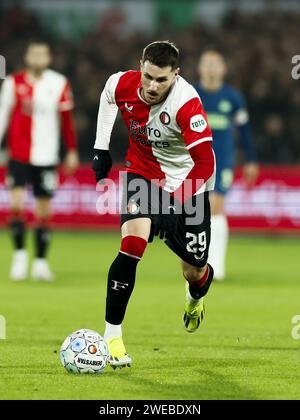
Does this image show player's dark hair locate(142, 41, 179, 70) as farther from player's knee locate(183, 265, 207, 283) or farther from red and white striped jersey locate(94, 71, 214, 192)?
player's knee locate(183, 265, 207, 283)

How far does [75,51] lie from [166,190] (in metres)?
Result: 14.1

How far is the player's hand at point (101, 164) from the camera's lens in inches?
273

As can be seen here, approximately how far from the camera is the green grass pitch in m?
5.65

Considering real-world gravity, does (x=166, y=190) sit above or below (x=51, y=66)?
below

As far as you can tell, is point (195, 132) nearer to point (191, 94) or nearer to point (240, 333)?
point (191, 94)

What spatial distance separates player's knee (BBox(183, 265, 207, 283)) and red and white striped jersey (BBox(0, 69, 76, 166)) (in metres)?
4.82

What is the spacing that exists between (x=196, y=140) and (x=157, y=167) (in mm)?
553

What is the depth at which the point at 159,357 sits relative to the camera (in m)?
6.72

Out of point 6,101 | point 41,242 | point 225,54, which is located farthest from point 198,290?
point 225,54

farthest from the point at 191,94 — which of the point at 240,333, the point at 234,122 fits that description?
the point at 234,122

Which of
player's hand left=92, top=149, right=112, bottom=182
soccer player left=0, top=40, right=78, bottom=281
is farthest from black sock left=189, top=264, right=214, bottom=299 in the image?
soccer player left=0, top=40, right=78, bottom=281

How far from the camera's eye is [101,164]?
693cm

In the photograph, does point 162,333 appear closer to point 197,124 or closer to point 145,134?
point 145,134
